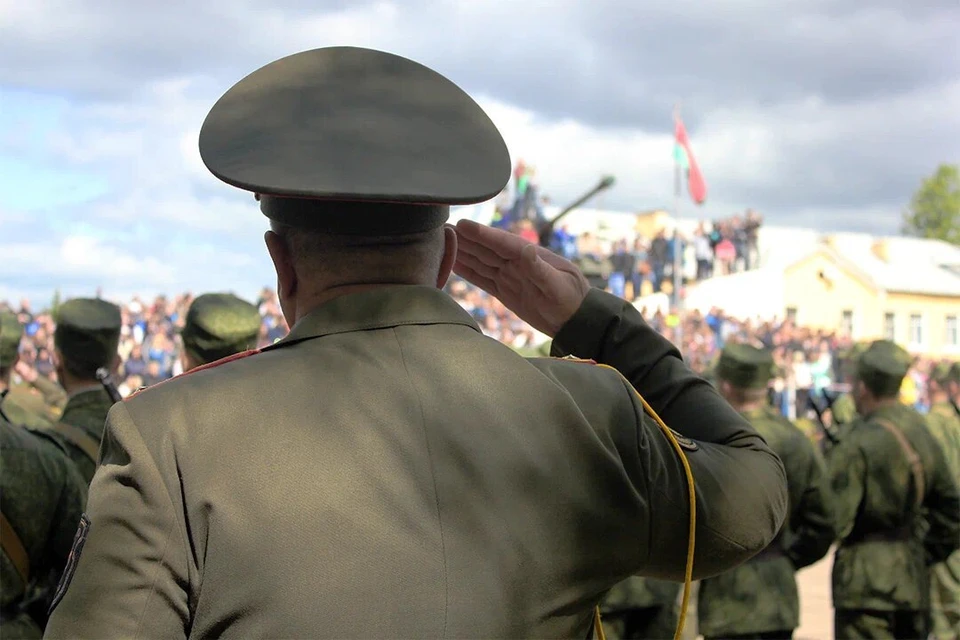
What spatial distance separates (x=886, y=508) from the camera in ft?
21.0

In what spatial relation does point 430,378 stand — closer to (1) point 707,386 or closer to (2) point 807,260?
(1) point 707,386

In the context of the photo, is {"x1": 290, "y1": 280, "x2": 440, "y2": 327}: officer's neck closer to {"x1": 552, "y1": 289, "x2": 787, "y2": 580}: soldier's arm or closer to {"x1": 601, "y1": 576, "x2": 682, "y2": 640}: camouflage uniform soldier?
{"x1": 552, "y1": 289, "x2": 787, "y2": 580}: soldier's arm

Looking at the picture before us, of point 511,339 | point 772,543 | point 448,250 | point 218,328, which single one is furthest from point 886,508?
point 511,339

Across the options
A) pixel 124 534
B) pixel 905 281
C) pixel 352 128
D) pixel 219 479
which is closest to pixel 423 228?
pixel 352 128

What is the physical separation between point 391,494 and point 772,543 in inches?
202

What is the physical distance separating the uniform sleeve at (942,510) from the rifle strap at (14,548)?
15.9 ft

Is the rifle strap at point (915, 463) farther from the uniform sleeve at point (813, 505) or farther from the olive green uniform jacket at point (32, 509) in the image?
the olive green uniform jacket at point (32, 509)

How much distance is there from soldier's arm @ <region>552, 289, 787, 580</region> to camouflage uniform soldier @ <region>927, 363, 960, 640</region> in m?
5.07

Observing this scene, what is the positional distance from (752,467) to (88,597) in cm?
106

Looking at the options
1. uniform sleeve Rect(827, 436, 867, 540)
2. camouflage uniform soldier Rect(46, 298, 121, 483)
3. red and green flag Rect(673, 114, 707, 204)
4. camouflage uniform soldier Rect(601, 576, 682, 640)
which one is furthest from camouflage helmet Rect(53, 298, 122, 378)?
red and green flag Rect(673, 114, 707, 204)

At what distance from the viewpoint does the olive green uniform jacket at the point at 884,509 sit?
21.0 feet

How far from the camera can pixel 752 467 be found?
1931mm

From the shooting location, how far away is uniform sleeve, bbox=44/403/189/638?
147 cm

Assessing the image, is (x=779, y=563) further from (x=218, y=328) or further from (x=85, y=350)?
(x=85, y=350)
